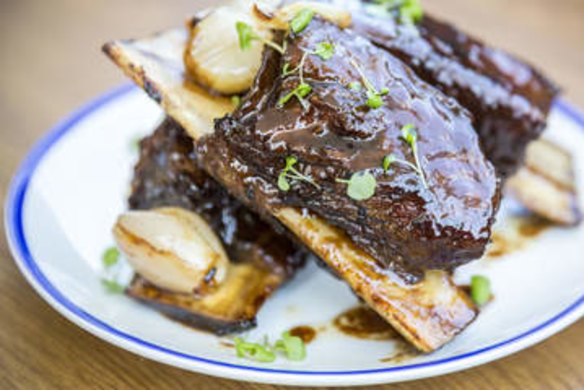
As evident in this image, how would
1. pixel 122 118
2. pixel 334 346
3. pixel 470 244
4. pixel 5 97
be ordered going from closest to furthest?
pixel 470 244, pixel 334 346, pixel 122 118, pixel 5 97

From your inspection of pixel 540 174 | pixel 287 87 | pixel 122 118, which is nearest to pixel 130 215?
pixel 287 87

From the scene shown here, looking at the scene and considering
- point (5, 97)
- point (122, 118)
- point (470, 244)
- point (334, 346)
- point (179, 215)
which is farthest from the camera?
point (5, 97)

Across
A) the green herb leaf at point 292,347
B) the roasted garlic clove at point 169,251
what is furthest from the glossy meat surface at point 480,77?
the green herb leaf at point 292,347

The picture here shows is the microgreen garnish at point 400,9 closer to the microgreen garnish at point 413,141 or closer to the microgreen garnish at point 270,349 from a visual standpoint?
the microgreen garnish at point 413,141

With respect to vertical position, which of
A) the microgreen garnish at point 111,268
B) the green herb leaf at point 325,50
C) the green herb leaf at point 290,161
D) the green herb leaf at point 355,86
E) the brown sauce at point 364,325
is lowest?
the brown sauce at point 364,325

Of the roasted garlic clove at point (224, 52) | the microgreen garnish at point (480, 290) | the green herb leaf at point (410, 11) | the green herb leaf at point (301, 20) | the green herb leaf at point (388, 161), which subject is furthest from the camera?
the green herb leaf at point (410, 11)

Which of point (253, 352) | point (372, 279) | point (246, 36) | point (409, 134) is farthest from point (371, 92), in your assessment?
point (253, 352)

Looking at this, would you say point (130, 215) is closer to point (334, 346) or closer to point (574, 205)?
point (334, 346)
